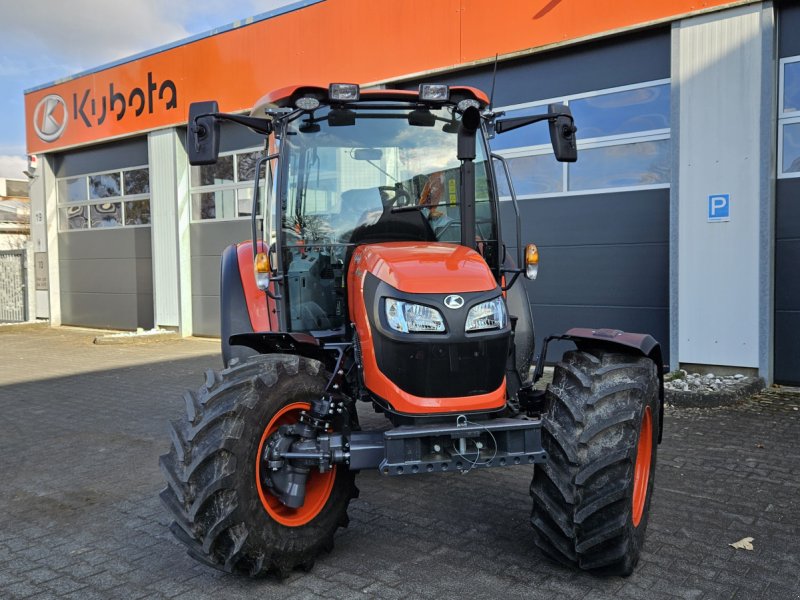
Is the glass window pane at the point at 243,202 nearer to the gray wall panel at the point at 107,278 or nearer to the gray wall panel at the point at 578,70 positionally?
the gray wall panel at the point at 107,278

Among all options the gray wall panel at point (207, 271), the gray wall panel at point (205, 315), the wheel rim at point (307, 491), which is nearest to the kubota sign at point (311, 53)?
the gray wall panel at point (207, 271)

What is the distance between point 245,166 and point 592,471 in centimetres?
1145

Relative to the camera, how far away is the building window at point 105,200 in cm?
1558

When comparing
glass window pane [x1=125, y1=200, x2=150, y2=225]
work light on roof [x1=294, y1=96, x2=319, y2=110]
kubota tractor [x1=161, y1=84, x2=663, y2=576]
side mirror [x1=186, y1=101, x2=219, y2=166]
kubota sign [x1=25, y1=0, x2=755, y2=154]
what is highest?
kubota sign [x1=25, y1=0, x2=755, y2=154]

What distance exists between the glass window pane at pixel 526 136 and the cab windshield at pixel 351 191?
5322 mm

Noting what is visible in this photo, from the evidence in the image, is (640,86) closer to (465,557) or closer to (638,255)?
(638,255)

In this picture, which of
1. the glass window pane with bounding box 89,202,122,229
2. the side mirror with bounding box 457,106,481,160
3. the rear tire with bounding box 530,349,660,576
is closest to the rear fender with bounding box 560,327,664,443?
the rear tire with bounding box 530,349,660,576

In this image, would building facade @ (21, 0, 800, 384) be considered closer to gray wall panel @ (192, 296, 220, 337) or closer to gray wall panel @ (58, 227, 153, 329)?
gray wall panel @ (192, 296, 220, 337)

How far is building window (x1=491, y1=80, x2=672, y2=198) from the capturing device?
28.7 feet

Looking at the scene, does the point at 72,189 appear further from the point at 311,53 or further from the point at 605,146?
the point at 605,146

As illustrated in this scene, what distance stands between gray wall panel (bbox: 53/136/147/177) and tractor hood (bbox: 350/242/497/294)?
42.0 ft

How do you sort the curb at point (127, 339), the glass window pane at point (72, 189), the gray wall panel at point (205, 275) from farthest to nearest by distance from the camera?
1. the glass window pane at point (72, 189)
2. the gray wall panel at point (205, 275)
3. the curb at point (127, 339)

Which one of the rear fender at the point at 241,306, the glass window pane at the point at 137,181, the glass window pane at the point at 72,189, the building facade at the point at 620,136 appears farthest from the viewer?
the glass window pane at the point at 72,189

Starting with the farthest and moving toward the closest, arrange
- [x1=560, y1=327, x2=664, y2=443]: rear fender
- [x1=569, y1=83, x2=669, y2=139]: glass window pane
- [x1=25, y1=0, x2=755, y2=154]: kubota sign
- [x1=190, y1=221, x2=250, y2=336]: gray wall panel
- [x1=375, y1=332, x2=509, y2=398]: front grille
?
1. [x1=190, y1=221, x2=250, y2=336]: gray wall panel
2. [x1=25, y1=0, x2=755, y2=154]: kubota sign
3. [x1=569, y1=83, x2=669, y2=139]: glass window pane
4. [x1=560, y1=327, x2=664, y2=443]: rear fender
5. [x1=375, y1=332, x2=509, y2=398]: front grille
